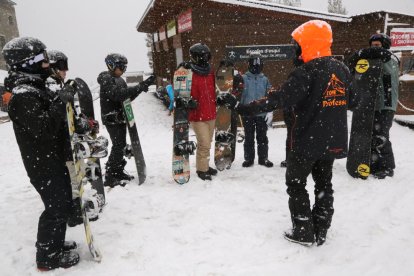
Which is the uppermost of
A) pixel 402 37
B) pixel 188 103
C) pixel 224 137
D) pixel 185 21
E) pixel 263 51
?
pixel 185 21

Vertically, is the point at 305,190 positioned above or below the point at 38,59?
below

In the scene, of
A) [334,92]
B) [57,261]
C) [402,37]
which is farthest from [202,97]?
[402,37]

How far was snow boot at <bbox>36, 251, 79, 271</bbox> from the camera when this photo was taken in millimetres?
2773

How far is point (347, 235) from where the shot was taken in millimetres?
3314

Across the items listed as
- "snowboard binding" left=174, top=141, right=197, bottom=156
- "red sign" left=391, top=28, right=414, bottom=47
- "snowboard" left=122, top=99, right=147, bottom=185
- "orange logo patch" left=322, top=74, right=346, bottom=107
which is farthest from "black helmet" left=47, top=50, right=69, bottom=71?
"red sign" left=391, top=28, right=414, bottom=47

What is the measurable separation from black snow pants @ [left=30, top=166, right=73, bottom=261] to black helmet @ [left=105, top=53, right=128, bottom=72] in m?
2.15

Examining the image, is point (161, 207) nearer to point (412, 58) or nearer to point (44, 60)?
point (44, 60)

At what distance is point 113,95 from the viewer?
439 cm

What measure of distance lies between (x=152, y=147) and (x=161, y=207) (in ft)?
13.2

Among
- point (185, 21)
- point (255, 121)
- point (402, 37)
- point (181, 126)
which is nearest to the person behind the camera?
point (181, 126)

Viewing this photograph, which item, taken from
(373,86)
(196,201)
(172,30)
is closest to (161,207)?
(196,201)

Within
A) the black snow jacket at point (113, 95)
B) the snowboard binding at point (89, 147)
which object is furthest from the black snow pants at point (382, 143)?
the snowboard binding at point (89, 147)

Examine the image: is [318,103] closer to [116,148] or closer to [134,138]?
[134,138]

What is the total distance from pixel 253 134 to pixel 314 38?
10.3ft
